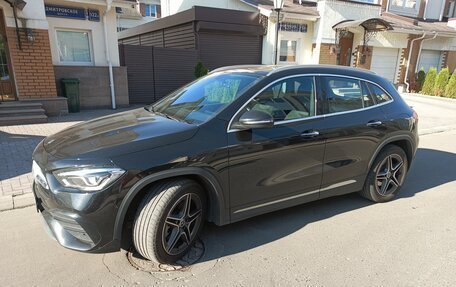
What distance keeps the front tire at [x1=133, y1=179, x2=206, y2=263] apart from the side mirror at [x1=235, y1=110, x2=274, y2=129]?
0.71m

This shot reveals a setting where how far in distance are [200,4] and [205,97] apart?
16.9 meters

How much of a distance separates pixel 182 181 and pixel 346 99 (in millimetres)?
2227

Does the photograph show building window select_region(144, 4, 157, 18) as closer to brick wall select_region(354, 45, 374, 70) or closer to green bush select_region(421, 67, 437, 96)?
brick wall select_region(354, 45, 374, 70)

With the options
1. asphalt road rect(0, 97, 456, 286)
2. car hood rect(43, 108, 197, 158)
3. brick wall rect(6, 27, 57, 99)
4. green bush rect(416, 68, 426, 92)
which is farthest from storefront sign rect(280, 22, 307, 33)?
car hood rect(43, 108, 197, 158)

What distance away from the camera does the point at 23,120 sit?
26.3 feet

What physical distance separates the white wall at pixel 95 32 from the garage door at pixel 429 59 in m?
18.5

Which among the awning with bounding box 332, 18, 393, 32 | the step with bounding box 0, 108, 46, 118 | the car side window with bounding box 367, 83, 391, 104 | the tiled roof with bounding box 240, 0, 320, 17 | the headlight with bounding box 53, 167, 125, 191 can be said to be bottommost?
the step with bounding box 0, 108, 46, 118

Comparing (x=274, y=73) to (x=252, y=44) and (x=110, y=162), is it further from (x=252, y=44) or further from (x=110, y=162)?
(x=252, y=44)

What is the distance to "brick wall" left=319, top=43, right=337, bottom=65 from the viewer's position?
1505 cm

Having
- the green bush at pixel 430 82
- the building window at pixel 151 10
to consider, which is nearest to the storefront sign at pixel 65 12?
the green bush at pixel 430 82

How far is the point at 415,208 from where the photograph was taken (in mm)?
4004

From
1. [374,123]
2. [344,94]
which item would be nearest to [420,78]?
[374,123]

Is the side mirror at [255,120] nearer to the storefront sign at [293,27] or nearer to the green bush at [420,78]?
the storefront sign at [293,27]

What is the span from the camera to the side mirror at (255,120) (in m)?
2.83
